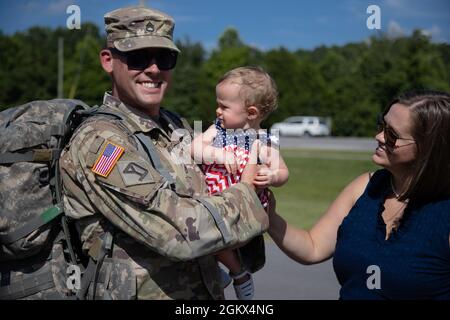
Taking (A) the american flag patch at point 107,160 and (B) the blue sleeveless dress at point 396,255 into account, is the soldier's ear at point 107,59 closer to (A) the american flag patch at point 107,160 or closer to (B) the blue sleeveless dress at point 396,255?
(A) the american flag patch at point 107,160

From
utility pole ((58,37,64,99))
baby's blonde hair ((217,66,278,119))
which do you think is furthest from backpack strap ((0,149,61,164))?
utility pole ((58,37,64,99))

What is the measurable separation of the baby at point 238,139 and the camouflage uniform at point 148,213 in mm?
216

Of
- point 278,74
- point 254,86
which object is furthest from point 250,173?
point 278,74

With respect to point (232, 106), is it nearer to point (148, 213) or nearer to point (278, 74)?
point (148, 213)

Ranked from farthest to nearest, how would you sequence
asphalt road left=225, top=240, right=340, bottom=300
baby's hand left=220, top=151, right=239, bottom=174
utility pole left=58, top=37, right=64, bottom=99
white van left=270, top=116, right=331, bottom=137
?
1. utility pole left=58, top=37, right=64, bottom=99
2. white van left=270, top=116, right=331, bottom=137
3. asphalt road left=225, top=240, right=340, bottom=300
4. baby's hand left=220, top=151, right=239, bottom=174

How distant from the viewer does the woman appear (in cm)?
227

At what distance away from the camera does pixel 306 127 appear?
38.8m

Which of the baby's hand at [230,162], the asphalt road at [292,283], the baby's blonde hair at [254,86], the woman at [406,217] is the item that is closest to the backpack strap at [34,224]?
the baby's hand at [230,162]

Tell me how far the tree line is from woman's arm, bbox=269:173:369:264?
3008cm

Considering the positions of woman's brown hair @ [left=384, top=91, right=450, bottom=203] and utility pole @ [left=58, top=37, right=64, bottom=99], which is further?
utility pole @ [left=58, top=37, right=64, bottom=99]

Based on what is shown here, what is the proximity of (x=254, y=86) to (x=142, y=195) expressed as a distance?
89 cm

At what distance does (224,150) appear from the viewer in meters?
2.53

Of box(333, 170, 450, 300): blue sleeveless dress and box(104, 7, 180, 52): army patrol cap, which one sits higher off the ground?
box(104, 7, 180, 52): army patrol cap

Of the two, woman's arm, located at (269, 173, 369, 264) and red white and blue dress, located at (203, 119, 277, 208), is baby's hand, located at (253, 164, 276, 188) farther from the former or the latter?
woman's arm, located at (269, 173, 369, 264)
